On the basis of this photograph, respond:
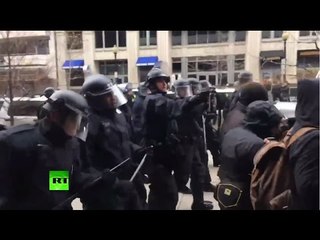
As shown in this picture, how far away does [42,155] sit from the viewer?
175cm

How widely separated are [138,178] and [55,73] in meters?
0.79

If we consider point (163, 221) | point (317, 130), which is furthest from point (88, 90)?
point (317, 130)

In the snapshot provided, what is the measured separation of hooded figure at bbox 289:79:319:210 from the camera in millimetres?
1514

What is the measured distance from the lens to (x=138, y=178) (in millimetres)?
2027

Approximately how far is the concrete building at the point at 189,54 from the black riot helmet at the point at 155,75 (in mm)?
29

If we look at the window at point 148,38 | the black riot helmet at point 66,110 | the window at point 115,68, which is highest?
the window at point 148,38

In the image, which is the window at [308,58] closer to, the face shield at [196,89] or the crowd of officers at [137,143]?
the crowd of officers at [137,143]

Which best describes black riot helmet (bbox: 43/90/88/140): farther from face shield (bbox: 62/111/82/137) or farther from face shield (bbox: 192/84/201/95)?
face shield (bbox: 192/84/201/95)

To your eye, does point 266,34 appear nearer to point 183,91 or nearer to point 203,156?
point 183,91

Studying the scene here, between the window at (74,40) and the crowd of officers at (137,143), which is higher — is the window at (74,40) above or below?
above

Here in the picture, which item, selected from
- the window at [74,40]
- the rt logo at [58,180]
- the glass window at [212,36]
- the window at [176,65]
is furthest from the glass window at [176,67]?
the rt logo at [58,180]

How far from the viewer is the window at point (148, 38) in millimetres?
1845

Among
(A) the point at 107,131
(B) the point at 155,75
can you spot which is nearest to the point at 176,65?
(B) the point at 155,75

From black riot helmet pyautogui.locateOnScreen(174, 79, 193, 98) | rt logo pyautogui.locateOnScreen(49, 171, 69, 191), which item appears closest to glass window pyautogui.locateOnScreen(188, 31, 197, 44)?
black riot helmet pyautogui.locateOnScreen(174, 79, 193, 98)
